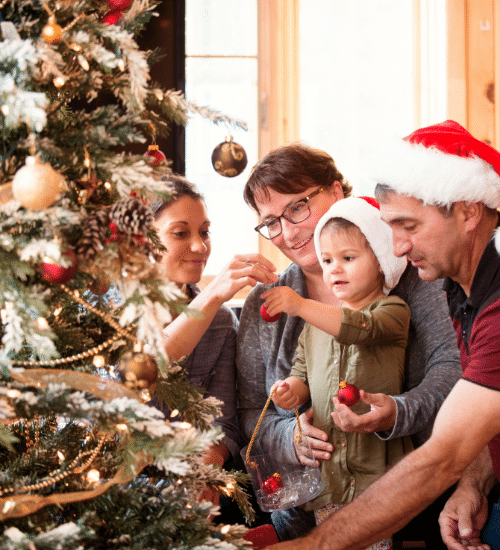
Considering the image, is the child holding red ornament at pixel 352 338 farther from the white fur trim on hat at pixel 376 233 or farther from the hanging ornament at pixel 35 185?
the hanging ornament at pixel 35 185

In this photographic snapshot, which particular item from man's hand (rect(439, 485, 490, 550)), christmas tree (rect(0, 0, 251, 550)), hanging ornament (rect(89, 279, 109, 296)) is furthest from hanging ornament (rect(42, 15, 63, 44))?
man's hand (rect(439, 485, 490, 550))

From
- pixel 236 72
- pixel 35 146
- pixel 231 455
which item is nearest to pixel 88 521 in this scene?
pixel 35 146

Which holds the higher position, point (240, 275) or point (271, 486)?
point (240, 275)

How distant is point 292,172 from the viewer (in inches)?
71.9

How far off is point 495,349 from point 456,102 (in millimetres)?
2242

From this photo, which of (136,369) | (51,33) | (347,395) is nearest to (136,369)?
(136,369)

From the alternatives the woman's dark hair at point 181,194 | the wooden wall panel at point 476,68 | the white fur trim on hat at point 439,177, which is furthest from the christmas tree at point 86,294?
the wooden wall panel at point 476,68

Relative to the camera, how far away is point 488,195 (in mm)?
1301

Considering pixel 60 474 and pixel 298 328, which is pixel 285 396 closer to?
pixel 298 328

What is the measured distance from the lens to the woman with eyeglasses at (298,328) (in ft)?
5.19

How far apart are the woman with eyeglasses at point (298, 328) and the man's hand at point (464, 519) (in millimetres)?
185

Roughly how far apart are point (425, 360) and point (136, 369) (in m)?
1.05

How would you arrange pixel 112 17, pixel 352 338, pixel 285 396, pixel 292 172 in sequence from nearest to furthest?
pixel 112 17
pixel 352 338
pixel 285 396
pixel 292 172

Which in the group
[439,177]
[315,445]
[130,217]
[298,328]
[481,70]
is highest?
[481,70]
